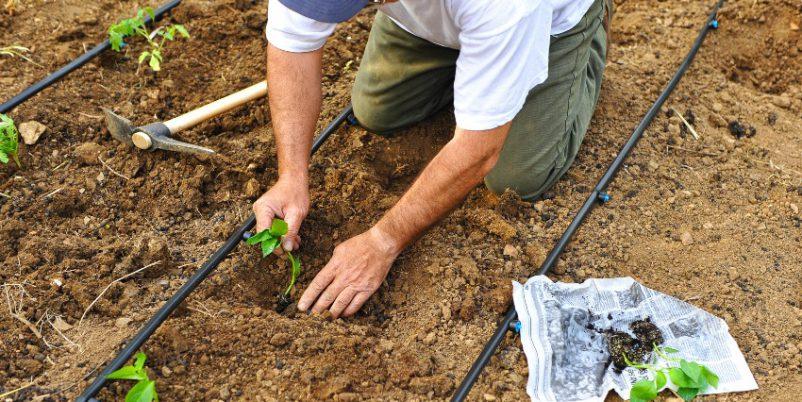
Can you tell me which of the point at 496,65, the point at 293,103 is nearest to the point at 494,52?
the point at 496,65

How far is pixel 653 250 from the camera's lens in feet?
9.14

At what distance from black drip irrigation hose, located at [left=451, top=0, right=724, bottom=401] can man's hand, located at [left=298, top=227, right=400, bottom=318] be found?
17.4 inches

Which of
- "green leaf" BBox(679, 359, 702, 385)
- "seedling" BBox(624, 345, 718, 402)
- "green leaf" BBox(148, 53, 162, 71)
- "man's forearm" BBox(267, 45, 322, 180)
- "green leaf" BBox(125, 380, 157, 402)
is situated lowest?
"green leaf" BBox(125, 380, 157, 402)

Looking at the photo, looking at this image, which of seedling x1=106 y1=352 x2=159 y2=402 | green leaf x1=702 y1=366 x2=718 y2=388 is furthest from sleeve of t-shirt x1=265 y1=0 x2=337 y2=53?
green leaf x1=702 y1=366 x2=718 y2=388

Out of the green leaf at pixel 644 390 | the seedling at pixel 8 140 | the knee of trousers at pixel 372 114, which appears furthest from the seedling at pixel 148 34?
the green leaf at pixel 644 390

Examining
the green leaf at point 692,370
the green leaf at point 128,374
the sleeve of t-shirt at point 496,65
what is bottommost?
the green leaf at point 128,374

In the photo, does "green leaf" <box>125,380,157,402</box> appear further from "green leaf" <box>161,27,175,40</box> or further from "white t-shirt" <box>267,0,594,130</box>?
"green leaf" <box>161,27,175,40</box>

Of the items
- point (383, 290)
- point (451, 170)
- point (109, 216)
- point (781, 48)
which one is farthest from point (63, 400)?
point (781, 48)

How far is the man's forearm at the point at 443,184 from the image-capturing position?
7.41 ft

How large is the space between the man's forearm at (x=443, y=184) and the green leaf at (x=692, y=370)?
0.84m

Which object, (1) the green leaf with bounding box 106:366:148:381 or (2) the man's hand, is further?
(2) the man's hand

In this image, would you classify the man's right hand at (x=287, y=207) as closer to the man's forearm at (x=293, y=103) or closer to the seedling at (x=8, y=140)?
the man's forearm at (x=293, y=103)

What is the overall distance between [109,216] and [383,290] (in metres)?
1.11

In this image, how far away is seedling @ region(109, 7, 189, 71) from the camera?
3346 mm
